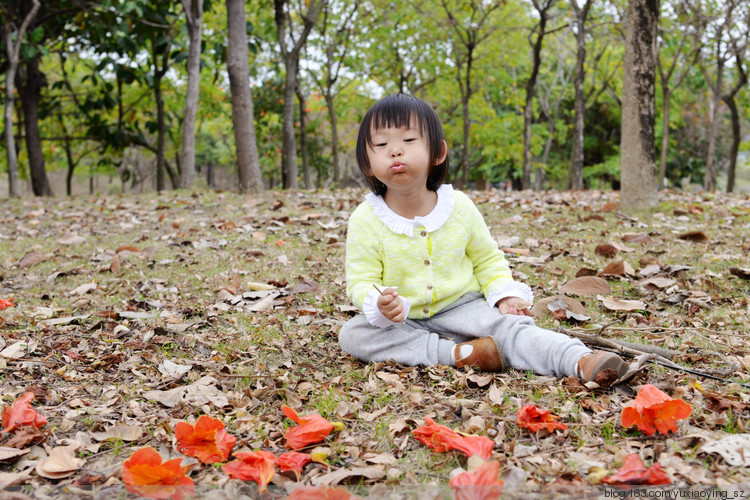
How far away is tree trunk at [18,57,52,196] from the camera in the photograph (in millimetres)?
11680

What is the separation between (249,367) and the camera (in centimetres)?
261

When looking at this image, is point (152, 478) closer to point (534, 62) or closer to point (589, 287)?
point (589, 287)

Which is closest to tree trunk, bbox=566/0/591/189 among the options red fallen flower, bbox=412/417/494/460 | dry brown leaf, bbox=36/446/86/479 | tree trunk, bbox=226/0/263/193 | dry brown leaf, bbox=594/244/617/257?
tree trunk, bbox=226/0/263/193

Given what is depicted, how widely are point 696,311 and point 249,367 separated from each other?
2308 mm

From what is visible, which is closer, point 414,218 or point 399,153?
point 399,153

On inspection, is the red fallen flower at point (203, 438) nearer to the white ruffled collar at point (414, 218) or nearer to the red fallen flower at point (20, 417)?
the red fallen flower at point (20, 417)

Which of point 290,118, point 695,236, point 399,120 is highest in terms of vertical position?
point 290,118

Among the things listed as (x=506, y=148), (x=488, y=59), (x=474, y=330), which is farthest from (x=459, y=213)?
(x=506, y=148)

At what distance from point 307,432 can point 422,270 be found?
3.68ft

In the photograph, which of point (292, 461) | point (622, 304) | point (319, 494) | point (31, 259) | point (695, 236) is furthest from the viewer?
point (695, 236)

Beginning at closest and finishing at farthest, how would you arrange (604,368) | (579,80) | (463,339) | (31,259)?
1. (604,368)
2. (463,339)
3. (31,259)
4. (579,80)

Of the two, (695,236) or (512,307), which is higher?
(695,236)

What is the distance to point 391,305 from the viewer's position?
7.96 feet

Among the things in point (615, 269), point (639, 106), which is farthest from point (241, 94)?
point (615, 269)
